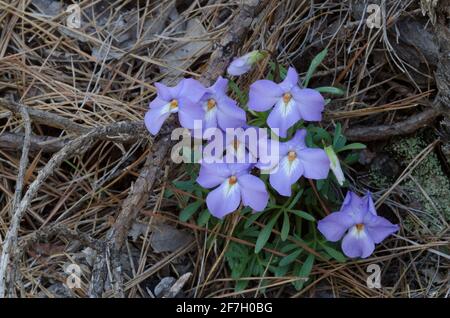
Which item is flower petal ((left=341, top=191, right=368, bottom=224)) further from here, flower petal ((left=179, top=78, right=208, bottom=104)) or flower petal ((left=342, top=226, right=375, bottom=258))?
flower petal ((left=179, top=78, right=208, bottom=104))

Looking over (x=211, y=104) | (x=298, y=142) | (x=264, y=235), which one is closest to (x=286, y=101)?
(x=298, y=142)

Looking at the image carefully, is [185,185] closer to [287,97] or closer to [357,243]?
[287,97]

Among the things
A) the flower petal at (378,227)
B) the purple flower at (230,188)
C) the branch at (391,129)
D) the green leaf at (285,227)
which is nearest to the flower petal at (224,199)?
the purple flower at (230,188)

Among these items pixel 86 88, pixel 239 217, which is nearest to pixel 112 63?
pixel 86 88

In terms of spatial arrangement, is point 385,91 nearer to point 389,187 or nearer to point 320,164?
point 389,187

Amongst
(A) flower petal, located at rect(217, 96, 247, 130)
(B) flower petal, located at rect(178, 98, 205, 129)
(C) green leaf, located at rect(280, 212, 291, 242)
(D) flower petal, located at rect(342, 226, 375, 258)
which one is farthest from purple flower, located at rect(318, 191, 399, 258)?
(B) flower petal, located at rect(178, 98, 205, 129)
